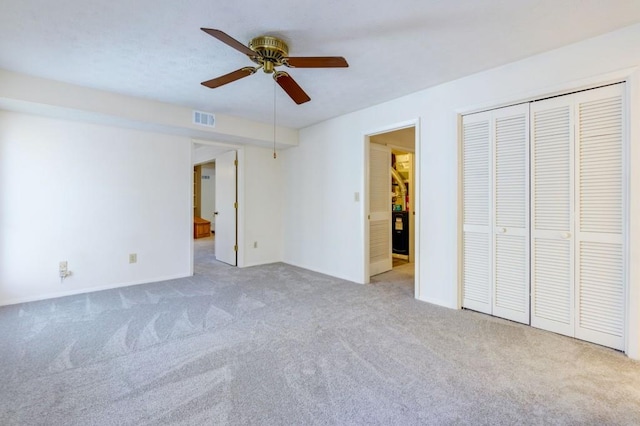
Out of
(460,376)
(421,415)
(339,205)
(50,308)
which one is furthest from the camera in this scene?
(339,205)

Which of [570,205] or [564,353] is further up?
[570,205]

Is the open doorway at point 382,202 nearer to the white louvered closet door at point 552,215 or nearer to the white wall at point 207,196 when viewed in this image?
the white louvered closet door at point 552,215

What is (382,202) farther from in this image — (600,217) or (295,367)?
(295,367)

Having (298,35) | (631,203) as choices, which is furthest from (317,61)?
(631,203)

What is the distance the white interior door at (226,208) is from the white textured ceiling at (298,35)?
7.12 ft

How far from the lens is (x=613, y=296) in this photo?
7.47 ft

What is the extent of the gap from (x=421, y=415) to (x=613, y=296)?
1873 mm

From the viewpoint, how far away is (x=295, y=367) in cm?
204

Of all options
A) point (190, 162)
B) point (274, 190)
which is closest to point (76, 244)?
point (190, 162)

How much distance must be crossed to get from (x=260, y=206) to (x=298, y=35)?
3484 mm

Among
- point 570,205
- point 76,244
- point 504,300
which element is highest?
point 570,205

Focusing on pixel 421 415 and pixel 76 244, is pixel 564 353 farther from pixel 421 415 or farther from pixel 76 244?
pixel 76 244

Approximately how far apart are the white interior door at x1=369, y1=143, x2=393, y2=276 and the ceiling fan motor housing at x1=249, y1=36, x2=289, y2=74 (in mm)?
2392

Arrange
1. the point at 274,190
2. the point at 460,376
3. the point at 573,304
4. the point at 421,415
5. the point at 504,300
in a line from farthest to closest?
1. the point at 274,190
2. the point at 504,300
3. the point at 573,304
4. the point at 460,376
5. the point at 421,415
